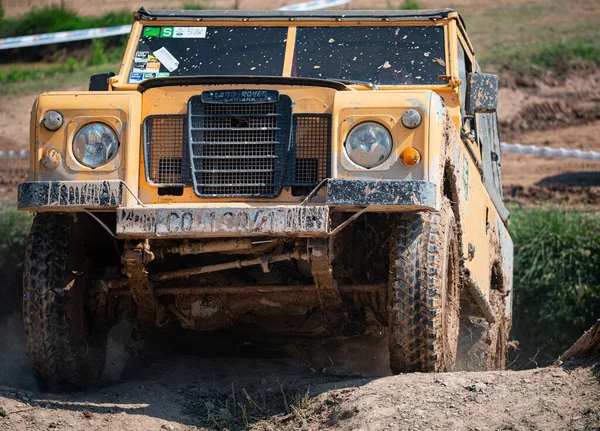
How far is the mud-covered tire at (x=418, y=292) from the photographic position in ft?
21.1

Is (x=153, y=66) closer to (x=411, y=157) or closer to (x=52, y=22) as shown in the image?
(x=411, y=157)

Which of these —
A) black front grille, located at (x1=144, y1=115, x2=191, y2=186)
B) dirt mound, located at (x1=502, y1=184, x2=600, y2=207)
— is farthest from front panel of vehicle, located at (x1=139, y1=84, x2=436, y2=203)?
dirt mound, located at (x1=502, y1=184, x2=600, y2=207)

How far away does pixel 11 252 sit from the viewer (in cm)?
1106

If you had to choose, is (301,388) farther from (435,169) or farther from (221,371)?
(435,169)

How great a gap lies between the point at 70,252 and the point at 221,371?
4.87 feet

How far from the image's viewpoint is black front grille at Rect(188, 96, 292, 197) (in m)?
6.71

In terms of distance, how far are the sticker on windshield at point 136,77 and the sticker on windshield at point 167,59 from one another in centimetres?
18

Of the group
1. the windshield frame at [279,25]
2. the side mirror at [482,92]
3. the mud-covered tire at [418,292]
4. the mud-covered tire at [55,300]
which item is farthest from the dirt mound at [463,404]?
the windshield frame at [279,25]

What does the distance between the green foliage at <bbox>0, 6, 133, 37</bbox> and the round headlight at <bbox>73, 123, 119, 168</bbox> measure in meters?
13.6

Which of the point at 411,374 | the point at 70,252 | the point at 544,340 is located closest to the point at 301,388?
the point at 411,374

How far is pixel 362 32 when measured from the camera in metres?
8.02

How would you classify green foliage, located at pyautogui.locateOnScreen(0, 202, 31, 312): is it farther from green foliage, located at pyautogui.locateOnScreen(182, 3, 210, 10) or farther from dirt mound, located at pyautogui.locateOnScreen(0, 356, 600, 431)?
green foliage, located at pyautogui.locateOnScreen(182, 3, 210, 10)

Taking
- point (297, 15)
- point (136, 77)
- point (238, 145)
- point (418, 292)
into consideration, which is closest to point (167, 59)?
point (136, 77)

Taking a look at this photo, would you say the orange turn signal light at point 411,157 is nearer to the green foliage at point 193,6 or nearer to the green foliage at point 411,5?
the green foliage at point 411,5
